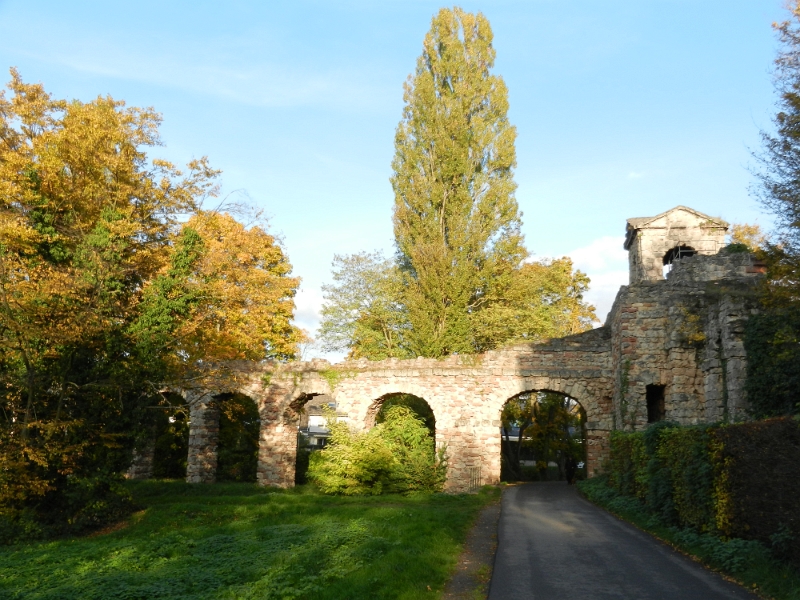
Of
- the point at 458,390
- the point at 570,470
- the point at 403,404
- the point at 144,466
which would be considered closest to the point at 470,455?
the point at 458,390

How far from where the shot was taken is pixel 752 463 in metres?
7.34

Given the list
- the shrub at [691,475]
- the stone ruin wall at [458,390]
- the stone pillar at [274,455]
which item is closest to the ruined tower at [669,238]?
the stone ruin wall at [458,390]

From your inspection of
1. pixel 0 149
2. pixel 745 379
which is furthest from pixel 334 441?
pixel 0 149

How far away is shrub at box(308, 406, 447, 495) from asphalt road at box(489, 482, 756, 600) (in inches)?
226

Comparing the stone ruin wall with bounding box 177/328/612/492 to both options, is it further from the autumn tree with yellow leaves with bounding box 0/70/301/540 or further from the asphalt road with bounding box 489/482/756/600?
the asphalt road with bounding box 489/482/756/600

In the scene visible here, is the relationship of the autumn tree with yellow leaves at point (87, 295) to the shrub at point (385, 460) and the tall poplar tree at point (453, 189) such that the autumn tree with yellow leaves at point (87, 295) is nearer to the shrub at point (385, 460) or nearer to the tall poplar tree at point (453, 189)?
the shrub at point (385, 460)

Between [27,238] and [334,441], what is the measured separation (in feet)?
28.5

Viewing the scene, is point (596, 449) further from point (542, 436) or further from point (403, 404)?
point (542, 436)

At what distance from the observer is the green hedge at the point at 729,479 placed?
663 cm

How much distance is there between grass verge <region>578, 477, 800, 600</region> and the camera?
6.34 metres

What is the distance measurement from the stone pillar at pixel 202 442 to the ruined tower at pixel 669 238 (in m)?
17.1

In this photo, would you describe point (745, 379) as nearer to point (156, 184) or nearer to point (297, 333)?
point (156, 184)

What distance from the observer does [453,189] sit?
89.9ft

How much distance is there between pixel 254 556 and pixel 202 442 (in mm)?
14534
